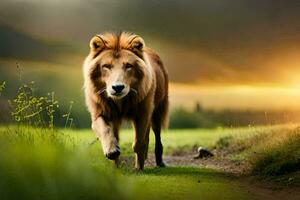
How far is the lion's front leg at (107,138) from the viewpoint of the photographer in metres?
6.29

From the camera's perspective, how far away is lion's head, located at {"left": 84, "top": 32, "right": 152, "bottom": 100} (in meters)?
6.77

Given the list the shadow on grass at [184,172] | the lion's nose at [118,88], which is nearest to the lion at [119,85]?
the lion's nose at [118,88]

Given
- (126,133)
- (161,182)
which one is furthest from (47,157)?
(126,133)

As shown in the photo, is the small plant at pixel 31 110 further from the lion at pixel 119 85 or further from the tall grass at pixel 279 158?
the tall grass at pixel 279 158

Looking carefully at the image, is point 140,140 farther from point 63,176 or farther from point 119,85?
point 63,176

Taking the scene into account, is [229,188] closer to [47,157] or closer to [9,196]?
[47,157]

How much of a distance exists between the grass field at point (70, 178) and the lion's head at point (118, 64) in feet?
2.59

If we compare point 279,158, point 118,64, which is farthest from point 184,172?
point 118,64

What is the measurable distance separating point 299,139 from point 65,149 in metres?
3.02

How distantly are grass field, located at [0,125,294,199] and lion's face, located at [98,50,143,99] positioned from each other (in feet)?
2.09

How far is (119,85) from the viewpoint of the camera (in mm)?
6605

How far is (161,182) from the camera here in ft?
19.9

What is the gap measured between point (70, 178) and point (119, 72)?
215 cm

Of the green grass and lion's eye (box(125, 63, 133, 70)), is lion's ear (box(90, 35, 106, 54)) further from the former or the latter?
the green grass
